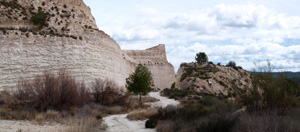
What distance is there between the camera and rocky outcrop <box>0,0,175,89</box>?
881 inches

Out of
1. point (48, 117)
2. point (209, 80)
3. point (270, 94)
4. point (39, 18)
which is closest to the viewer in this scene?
point (270, 94)

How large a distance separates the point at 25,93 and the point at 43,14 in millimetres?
13756

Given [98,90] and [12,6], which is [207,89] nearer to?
[98,90]

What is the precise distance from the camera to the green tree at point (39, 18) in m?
26.4

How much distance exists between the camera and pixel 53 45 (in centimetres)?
2486

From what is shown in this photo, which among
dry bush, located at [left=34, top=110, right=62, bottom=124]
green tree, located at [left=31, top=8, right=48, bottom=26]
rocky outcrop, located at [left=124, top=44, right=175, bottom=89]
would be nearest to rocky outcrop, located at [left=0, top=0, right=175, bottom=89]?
green tree, located at [left=31, top=8, right=48, bottom=26]

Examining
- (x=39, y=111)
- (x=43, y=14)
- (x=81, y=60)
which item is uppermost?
(x=43, y=14)

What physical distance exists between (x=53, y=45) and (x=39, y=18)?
4109 millimetres

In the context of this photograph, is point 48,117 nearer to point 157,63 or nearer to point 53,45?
point 53,45

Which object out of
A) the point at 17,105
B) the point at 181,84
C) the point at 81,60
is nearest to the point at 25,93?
the point at 17,105

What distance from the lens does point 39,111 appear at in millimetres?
15133

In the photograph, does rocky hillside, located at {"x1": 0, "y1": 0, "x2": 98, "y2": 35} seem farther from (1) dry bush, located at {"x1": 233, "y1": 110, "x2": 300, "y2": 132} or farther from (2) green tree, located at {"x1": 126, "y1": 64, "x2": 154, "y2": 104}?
(1) dry bush, located at {"x1": 233, "y1": 110, "x2": 300, "y2": 132}

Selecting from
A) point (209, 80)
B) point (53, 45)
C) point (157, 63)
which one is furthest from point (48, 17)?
point (157, 63)

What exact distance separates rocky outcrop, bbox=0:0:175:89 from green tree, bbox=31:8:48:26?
503 millimetres
